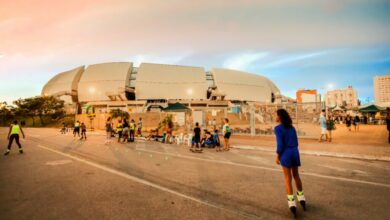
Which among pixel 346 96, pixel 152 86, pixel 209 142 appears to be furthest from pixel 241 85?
pixel 346 96

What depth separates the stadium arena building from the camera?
81.9 metres

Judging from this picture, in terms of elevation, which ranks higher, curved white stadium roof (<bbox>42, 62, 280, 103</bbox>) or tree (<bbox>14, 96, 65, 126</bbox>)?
curved white stadium roof (<bbox>42, 62, 280, 103</bbox>)

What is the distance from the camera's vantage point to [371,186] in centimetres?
519

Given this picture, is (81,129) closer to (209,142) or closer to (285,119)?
(209,142)

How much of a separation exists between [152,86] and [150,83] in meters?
1.36

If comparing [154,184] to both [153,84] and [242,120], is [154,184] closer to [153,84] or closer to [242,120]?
[242,120]

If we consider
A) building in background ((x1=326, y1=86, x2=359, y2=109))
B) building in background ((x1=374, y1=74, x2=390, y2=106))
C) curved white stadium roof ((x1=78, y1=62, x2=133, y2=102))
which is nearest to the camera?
curved white stadium roof ((x1=78, y1=62, x2=133, y2=102))

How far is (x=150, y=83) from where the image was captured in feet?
276

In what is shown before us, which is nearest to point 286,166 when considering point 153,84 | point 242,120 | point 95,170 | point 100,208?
point 100,208

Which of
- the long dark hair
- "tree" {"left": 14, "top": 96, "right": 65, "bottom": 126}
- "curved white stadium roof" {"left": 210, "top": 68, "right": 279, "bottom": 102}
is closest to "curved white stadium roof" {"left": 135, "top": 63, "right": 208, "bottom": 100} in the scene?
"curved white stadium roof" {"left": 210, "top": 68, "right": 279, "bottom": 102}

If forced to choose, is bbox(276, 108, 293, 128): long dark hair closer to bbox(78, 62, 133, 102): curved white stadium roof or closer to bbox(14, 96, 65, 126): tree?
bbox(14, 96, 65, 126): tree

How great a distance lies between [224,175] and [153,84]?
3183 inches

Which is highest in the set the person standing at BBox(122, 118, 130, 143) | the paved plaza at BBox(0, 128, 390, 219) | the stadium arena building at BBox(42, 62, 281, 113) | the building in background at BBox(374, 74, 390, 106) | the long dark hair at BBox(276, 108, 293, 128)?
the building in background at BBox(374, 74, 390, 106)

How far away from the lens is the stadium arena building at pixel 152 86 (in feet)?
269
